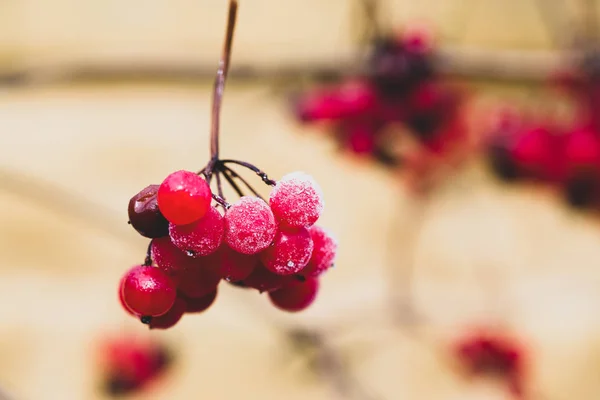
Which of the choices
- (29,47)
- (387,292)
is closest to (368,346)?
(387,292)

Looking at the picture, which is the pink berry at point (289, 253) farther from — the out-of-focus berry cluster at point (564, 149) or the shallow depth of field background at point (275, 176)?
the shallow depth of field background at point (275, 176)

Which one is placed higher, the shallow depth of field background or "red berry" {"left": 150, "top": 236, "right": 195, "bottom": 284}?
the shallow depth of field background

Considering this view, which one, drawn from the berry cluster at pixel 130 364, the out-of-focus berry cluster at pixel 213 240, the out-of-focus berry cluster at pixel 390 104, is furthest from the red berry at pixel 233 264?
the berry cluster at pixel 130 364

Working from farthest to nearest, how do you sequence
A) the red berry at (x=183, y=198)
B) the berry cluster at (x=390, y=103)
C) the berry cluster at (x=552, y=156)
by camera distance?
the berry cluster at (x=552, y=156) → the berry cluster at (x=390, y=103) → the red berry at (x=183, y=198)

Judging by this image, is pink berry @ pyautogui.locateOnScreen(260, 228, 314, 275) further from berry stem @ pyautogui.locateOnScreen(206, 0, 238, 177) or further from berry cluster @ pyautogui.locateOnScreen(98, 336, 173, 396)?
berry cluster @ pyautogui.locateOnScreen(98, 336, 173, 396)

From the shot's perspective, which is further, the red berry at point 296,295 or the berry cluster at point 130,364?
the berry cluster at point 130,364

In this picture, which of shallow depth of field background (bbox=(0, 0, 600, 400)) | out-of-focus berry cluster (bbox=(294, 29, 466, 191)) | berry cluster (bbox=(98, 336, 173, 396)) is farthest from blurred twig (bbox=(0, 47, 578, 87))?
berry cluster (bbox=(98, 336, 173, 396))

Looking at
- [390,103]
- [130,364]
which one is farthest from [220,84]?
[130,364]

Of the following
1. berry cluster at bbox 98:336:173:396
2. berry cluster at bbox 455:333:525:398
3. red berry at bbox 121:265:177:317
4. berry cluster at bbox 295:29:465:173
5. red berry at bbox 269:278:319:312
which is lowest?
red berry at bbox 121:265:177:317

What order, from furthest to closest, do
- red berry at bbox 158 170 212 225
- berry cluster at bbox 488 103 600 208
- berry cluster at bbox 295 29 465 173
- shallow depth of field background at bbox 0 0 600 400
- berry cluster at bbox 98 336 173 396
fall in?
shallow depth of field background at bbox 0 0 600 400, berry cluster at bbox 98 336 173 396, berry cluster at bbox 488 103 600 208, berry cluster at bbox 295 29 465 173, red berry at bbox 158 170 212 225
